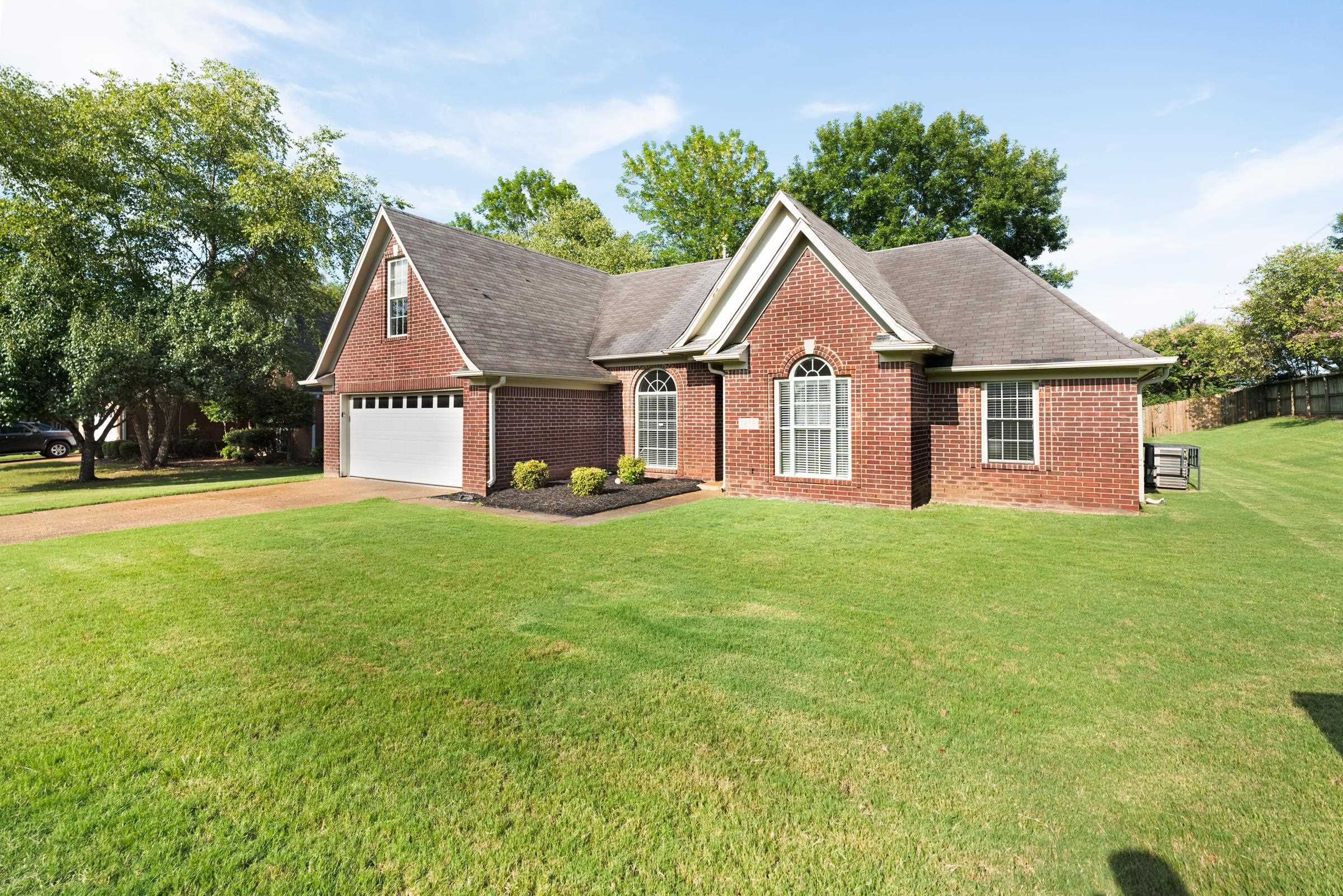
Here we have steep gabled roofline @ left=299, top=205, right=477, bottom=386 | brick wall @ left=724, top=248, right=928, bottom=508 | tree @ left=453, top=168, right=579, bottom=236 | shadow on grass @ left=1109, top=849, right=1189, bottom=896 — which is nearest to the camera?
shadow on grass @ left=1109, top=849, right=1189, bottom=896

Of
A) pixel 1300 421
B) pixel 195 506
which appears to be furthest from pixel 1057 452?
pixel 1300 421

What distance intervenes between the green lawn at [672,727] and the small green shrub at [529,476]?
6143 millimetres

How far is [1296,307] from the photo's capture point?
28.9 meters

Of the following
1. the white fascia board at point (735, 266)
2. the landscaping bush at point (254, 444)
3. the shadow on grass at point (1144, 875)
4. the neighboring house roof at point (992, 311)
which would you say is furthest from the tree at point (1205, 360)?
the landscaping bush at point (254, 444)

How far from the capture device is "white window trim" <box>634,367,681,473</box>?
1623 cm

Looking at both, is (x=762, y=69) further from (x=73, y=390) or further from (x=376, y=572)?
(x=73, y=390)

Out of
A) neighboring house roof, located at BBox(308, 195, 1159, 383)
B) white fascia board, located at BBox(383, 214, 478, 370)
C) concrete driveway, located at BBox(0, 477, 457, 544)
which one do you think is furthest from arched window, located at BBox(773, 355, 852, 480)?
concrete driveway, located at BBox(0, 477, 457, 544)

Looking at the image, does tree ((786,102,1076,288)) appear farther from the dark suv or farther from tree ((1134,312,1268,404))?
the dark suv

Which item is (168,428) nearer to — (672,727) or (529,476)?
(529,476)

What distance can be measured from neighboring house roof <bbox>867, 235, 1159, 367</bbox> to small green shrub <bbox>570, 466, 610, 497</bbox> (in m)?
7.71

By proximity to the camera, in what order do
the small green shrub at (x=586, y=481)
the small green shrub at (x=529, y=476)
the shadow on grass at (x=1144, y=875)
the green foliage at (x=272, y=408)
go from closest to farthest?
the shadow on grass at (x=1144, y=875)
the small green shrub at (x=586, y=481)
the small green shrub at (x=529, y=476)
the green foliage at (x=272, y=408)

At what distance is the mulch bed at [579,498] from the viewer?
12.2 metres

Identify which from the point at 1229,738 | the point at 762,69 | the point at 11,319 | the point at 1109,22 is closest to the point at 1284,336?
the point at 1109,22

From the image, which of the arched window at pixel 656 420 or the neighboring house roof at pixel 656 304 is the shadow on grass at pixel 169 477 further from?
the arched window at pixel 656 420
